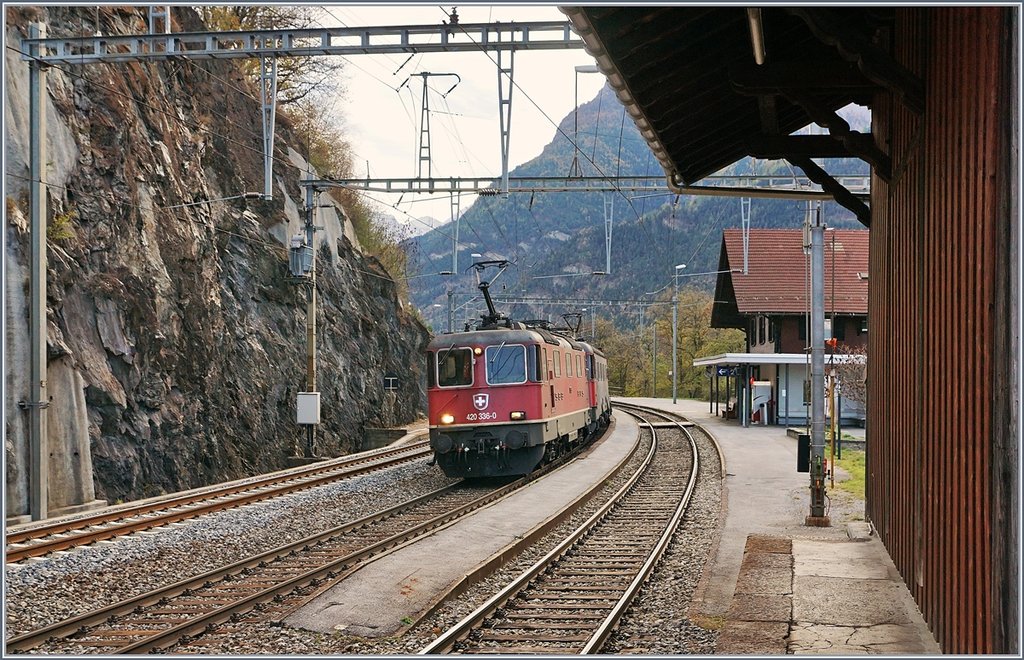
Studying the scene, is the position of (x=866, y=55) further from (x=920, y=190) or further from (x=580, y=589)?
(x=580, y=589)

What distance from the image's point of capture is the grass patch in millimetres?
19047

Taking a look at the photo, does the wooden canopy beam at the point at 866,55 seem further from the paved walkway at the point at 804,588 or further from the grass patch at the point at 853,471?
the grass patch at the point at 853,471

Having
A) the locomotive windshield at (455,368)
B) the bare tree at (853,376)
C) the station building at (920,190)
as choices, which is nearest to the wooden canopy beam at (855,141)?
the station building at (920,190)

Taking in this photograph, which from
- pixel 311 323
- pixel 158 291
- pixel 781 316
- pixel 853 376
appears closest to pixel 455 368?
pixel 311 323

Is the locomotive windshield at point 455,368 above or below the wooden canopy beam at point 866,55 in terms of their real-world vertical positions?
below

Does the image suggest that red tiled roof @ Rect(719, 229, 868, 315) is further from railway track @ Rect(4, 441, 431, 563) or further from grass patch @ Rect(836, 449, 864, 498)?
railway track @ Rect(4, 441, 431, 563)

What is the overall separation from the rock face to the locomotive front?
6.35 metres

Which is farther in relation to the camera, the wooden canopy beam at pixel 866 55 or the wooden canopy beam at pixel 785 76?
the wooden canopy beam at pixel 785 76

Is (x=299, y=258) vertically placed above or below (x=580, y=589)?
above

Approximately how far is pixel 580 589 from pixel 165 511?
24.1 feet

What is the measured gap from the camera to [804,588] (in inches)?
387

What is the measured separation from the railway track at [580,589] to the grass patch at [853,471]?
10.3ft

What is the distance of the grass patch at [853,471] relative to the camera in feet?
62.5

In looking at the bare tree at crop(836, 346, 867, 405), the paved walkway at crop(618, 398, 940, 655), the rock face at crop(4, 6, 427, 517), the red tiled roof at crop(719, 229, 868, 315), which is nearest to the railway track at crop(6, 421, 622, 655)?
the paved walkway at crop(618, 398, 940, 655)
